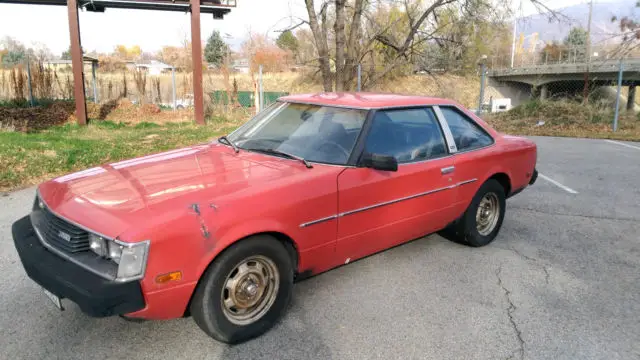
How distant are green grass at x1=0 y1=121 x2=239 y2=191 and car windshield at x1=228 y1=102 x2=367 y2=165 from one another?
15.9 ft

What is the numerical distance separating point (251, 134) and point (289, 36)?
1397cm

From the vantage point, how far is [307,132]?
3906mm

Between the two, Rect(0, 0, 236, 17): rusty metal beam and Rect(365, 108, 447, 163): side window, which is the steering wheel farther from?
Rect(0, 0, 236, 17): rusty metal beam

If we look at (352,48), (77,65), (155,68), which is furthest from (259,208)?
(155,68)


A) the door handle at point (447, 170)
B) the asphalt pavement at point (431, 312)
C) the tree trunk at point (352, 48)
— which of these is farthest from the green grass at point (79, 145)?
the door handle at point (447, 170)

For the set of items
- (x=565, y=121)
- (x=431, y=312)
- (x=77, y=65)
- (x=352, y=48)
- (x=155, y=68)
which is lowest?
(x=431, y=312)

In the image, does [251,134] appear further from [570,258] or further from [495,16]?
[495,16]

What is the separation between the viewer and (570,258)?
4.64 meters

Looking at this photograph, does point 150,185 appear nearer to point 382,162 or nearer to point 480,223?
point 382,162

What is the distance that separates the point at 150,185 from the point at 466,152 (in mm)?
2869

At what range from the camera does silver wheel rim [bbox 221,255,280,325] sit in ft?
9.59

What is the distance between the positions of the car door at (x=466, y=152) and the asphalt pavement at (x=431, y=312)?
0.66 m

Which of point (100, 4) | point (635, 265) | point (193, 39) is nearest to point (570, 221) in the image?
point (635, 265)

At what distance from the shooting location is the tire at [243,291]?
2775 mm
